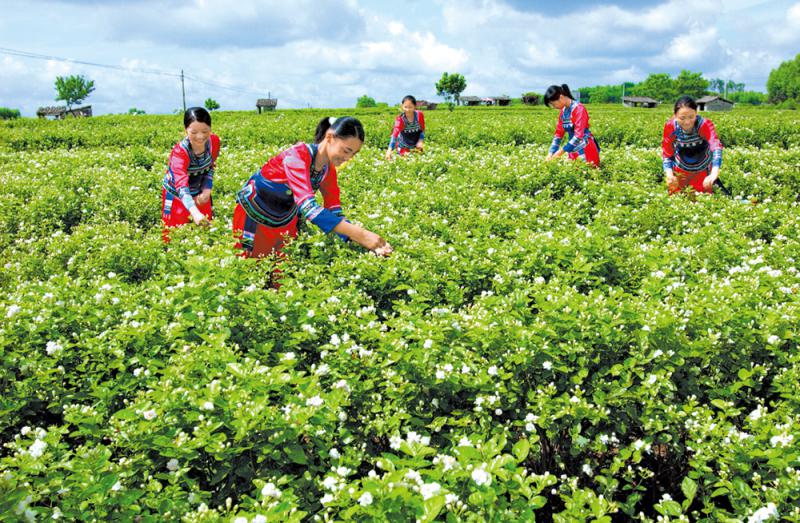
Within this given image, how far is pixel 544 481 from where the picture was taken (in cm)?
231

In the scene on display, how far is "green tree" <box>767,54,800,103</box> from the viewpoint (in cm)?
11431

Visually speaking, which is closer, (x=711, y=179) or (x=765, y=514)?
(x=765, y=514)

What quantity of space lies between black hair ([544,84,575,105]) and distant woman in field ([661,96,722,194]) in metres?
1.76

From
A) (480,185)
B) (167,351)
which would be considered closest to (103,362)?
(167,351)

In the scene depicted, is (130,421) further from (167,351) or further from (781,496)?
(781,496)

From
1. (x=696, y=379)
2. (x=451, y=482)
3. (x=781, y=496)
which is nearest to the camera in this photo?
(x=451, y=482)

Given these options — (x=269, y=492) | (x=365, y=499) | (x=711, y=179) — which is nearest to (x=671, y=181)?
(x=711, y=179)

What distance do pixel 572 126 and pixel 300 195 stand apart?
22.0ft

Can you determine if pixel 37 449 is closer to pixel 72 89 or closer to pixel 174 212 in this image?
pixel 174 212

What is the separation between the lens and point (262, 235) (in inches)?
218

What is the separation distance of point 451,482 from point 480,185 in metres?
7.07

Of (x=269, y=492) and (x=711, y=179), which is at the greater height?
(x=711, y=179)

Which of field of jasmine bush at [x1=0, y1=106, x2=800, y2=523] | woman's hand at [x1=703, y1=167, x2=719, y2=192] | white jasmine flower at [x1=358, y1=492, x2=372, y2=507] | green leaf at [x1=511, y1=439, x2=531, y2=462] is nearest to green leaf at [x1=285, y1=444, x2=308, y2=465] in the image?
field of jasmine bush at [x1=0, y1=106, x2=800, y2=523]

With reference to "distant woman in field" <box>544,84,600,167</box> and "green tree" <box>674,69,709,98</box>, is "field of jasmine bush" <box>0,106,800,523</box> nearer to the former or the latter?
"distant woman in field" <box>544,84,600,167</box>
